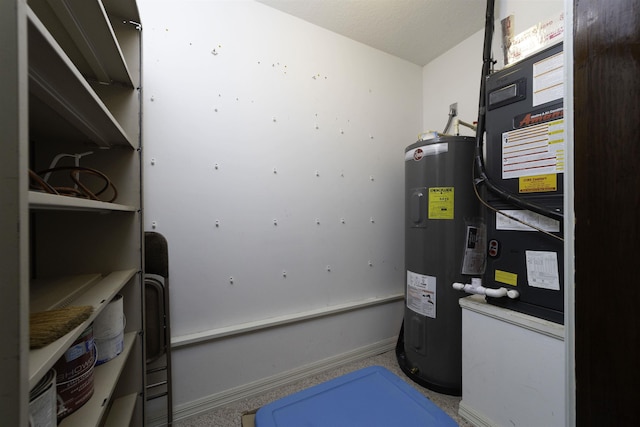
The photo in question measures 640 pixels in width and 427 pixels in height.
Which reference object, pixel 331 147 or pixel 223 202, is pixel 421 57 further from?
pixel 223 202

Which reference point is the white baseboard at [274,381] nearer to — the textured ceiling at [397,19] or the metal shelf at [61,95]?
the metal shelf at [61,95]

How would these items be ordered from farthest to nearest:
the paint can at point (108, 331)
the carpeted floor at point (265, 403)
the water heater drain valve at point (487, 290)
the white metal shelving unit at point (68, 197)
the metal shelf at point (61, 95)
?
1. the carpeted floor at point (265, 403)
2. the water heater drain valve at point (487, 290)
3. the paint can at point (108, 331)
4. the metal shelf at point (61, 95)
5. the white metal shelving unit at point (68, 197)

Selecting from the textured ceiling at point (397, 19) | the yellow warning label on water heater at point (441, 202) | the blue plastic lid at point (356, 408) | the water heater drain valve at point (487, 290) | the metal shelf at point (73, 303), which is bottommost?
the blue plastic lid at point (356, 408)

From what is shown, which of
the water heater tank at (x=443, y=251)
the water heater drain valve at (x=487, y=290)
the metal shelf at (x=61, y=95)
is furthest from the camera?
the water heater tank at (x=443, y=251)

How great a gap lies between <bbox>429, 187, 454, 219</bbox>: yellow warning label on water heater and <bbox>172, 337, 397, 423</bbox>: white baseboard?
1182 mm

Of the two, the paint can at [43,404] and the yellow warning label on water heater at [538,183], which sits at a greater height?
the yellow warning label on water heater at [538,183]

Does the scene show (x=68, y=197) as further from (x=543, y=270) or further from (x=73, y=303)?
(x=543, y=270)

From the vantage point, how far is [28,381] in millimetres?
344

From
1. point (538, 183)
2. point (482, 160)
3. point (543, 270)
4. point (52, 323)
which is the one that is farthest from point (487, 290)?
point (52, 323)

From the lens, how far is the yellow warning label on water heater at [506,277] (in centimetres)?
117

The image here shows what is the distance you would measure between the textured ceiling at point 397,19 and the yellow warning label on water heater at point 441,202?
122cm

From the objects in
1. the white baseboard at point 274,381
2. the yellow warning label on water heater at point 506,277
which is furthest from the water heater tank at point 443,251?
the white baseboard at point 274,381

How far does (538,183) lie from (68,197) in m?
1.61

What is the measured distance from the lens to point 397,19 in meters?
1.69
